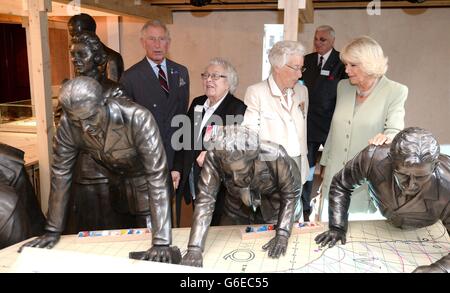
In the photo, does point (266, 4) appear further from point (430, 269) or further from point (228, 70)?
point (430, 269)

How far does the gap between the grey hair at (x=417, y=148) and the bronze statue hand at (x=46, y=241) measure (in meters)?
1.46

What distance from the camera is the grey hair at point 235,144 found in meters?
1.53

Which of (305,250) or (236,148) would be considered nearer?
(236,148)

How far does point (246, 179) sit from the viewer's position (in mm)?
1717

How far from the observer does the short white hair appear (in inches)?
83.0

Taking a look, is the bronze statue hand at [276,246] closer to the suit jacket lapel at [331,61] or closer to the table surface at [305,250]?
the table surface at [305,250]

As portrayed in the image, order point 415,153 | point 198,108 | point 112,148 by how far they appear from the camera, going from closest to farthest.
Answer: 1. point 415,153
2. point 112,148
3. point 198,108

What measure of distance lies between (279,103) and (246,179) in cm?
71

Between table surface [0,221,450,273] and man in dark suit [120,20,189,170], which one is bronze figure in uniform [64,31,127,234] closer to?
man in dark suit [120,20,189,170]

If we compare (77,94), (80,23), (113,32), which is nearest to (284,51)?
(77,94)

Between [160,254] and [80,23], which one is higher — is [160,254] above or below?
below

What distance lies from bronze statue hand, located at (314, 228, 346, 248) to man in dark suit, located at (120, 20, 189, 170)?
1.23 m
